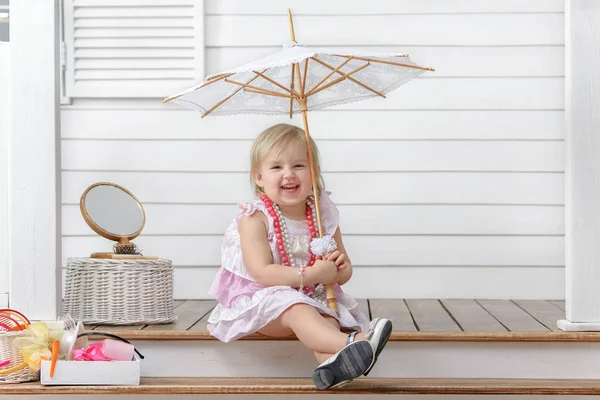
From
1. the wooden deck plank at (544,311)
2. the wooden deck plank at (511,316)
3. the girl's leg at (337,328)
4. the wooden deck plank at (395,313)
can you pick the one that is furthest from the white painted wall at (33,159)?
the wooden deck plank at (544,311)

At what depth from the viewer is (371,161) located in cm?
419

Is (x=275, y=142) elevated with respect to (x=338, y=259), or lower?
elevated

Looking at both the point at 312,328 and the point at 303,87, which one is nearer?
the point at 312,328

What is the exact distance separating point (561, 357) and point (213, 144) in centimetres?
199

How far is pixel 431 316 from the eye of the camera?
3465mm

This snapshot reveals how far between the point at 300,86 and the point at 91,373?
119 centimetres

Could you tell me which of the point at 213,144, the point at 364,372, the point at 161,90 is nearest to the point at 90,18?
the point at 161,90

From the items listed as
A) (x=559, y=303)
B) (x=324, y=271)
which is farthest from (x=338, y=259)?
(x=559, y=303)

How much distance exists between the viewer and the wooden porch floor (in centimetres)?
289

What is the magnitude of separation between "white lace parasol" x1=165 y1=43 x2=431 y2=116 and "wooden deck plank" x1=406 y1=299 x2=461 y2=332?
0.86 meters

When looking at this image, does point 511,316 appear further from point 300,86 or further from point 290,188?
point 300,86

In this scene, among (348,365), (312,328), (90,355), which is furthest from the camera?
(90,355)

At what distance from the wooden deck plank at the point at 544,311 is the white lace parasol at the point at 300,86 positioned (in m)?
1.04

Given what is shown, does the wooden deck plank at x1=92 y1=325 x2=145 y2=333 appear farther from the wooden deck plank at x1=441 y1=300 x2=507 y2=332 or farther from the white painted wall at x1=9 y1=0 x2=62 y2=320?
the wooden deck plank at x1=441 y1=300 x2=507 y2=332
